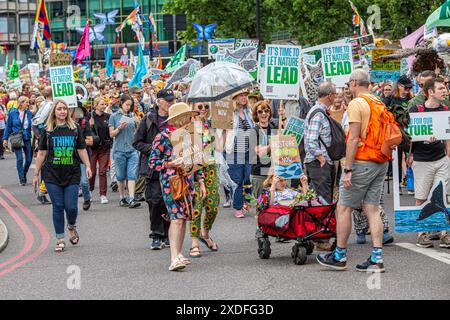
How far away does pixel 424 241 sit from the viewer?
1078 cm

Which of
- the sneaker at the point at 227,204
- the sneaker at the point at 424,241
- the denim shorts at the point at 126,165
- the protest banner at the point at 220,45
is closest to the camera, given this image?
the sneaker at the point at 424,241

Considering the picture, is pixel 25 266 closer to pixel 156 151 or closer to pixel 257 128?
pixel 156 151

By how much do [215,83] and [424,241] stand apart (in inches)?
122

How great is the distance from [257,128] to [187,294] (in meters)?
5.37

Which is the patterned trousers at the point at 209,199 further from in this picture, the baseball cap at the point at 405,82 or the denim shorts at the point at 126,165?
the baseball cap at the point at 405,82

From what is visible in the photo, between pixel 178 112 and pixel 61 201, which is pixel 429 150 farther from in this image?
pixel 61 201

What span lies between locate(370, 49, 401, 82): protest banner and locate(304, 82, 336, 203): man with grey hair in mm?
6614

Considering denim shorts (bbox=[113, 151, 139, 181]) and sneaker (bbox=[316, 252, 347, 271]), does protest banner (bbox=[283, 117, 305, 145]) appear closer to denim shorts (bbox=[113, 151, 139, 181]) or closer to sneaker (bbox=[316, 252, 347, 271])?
sneaker (bbox=[316, 252, 347, 271])

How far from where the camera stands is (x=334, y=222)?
1014 cm

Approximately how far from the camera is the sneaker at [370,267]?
917 cm

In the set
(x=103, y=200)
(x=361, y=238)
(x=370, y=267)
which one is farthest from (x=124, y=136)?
(x=370, y=267)

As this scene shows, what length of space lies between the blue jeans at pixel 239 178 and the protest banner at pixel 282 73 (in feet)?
4.98

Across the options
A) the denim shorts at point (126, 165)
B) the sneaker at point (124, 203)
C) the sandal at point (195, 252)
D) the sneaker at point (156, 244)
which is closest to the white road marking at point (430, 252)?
the sandal at point (195, 252)

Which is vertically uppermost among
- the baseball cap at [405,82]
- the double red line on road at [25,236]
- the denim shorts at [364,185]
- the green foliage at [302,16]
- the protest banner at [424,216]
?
the green foliage at [302,16]
